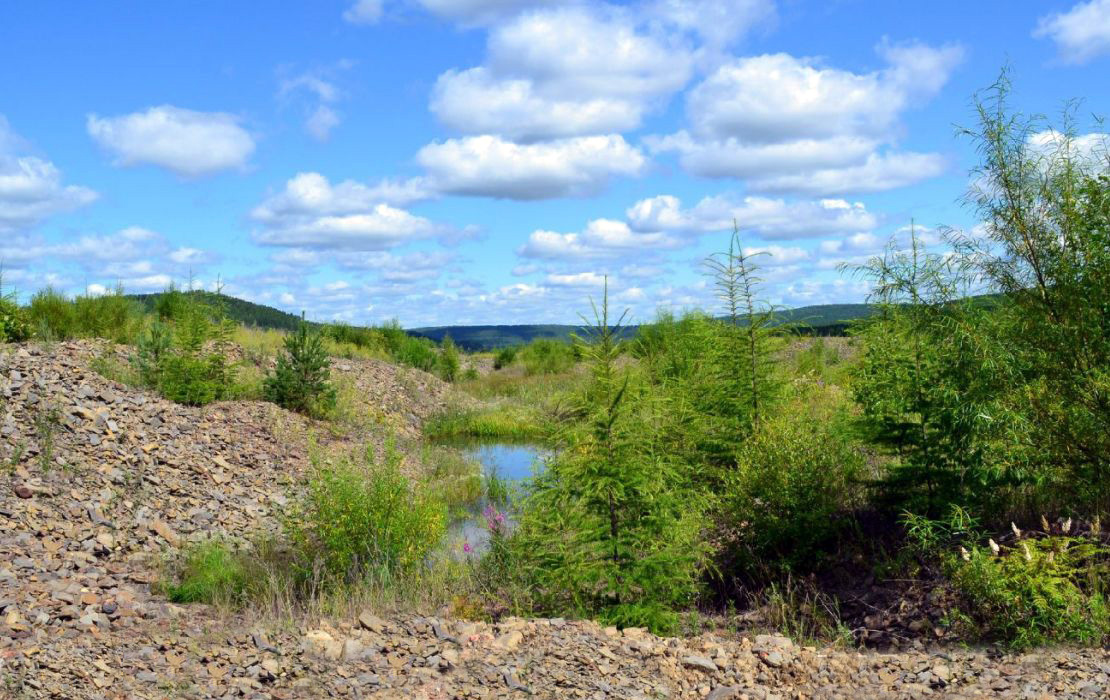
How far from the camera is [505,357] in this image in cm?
4084

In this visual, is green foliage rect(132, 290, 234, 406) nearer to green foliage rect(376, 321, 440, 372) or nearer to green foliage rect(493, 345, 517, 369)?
green foliage rect(376, 321, 440, 372)

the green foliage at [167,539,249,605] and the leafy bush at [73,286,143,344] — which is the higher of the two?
the leafy bush at [73,286,143,344]

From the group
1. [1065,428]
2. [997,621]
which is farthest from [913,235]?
[997,621]

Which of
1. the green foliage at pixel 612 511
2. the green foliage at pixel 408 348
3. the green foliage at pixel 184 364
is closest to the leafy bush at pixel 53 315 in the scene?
the green foliage at pixel 184 364

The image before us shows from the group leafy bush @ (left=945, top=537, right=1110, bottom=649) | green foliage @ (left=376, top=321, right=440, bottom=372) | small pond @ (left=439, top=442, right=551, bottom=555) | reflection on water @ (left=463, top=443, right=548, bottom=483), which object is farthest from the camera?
green foliage @ (left=376, top=321, right=440, bottom=372)

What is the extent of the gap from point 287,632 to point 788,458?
475 centimetres

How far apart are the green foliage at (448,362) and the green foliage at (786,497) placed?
857 inches

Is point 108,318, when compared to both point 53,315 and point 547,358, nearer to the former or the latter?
point 53,315

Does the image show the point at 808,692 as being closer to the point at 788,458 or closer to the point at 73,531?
the point at 788,458

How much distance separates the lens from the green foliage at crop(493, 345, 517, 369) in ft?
132

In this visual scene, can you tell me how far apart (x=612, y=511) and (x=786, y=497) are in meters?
2.33

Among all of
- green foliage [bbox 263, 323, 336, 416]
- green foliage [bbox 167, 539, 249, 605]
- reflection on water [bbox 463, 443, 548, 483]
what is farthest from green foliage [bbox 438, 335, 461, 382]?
green foliage [bbox 167, 539, 249, 605]

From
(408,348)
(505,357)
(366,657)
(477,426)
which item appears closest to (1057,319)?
(366,657)

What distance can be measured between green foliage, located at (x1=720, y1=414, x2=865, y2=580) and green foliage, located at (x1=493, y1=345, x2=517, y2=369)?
1229 inches
